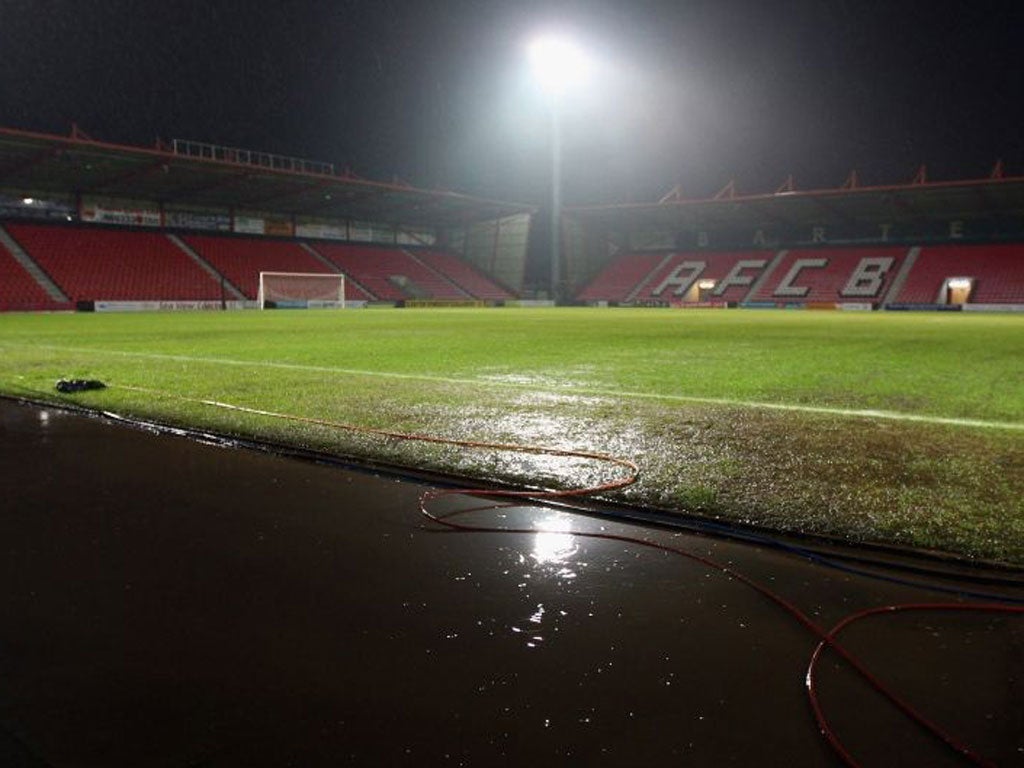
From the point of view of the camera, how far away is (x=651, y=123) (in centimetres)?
4900

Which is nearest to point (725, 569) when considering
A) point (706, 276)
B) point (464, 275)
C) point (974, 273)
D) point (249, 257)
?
point (249, 257)

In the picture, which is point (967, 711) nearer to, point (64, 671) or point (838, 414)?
point (64, 671)

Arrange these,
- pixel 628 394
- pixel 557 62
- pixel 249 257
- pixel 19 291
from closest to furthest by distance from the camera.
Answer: pixel 628 394, pixel 19 291, pixel 557 62, pixel 249 257

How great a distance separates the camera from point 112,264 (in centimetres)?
3759

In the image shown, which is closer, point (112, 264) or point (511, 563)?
point (511, 563)

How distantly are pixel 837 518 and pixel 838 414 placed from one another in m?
3.02

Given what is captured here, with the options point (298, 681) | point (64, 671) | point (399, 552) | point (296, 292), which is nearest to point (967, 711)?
point (298, 681)

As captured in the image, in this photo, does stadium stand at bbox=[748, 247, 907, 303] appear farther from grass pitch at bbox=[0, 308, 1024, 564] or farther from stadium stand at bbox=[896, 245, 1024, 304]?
grass pitch at bbox=[0, 308, 1024, 564]

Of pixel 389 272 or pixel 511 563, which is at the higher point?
pixel 389 272

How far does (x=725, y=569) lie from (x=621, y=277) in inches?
2145

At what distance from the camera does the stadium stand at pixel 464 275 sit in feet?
173

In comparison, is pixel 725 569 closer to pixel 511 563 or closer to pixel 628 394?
pixel 511 563

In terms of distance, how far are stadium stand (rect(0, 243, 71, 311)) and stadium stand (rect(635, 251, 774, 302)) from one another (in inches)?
1427

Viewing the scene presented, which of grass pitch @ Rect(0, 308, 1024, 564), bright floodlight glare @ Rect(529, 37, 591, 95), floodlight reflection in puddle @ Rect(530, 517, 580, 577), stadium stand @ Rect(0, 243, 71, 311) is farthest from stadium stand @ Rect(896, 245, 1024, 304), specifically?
floodlight reflection in puddle @ Rect(530, 517, 580, 577)
